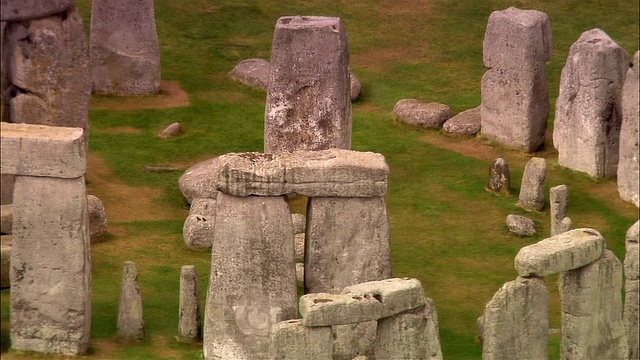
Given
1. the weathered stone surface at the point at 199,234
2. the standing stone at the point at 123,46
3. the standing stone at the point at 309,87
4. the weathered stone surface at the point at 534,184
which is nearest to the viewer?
the weathered stone surface at the point at 199,234

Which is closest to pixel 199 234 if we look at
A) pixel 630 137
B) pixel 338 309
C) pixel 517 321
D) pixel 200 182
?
pixel 200 182

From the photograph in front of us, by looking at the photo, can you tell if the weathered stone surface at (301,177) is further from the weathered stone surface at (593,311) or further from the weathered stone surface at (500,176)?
the weathered stone surface at (500,176)

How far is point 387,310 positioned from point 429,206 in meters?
7.41

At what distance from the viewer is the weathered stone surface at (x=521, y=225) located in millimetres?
27000

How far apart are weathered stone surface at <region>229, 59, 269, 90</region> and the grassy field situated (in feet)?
0.96

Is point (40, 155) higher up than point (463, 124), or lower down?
higher up

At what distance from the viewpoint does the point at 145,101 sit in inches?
1298

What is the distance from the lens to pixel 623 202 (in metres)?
28.2

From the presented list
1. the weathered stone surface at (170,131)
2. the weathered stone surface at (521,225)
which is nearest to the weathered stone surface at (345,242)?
the weathered stone surface at (521,225)

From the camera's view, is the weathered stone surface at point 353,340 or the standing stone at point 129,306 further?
the standing stone at point 129,306

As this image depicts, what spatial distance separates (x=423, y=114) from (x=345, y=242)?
9.58 meters

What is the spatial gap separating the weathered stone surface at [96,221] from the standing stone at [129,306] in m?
3.34

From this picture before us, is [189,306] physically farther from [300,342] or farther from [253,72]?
[253,72]

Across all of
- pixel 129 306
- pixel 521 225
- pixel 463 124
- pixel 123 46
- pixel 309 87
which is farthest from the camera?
pixel 123 46
